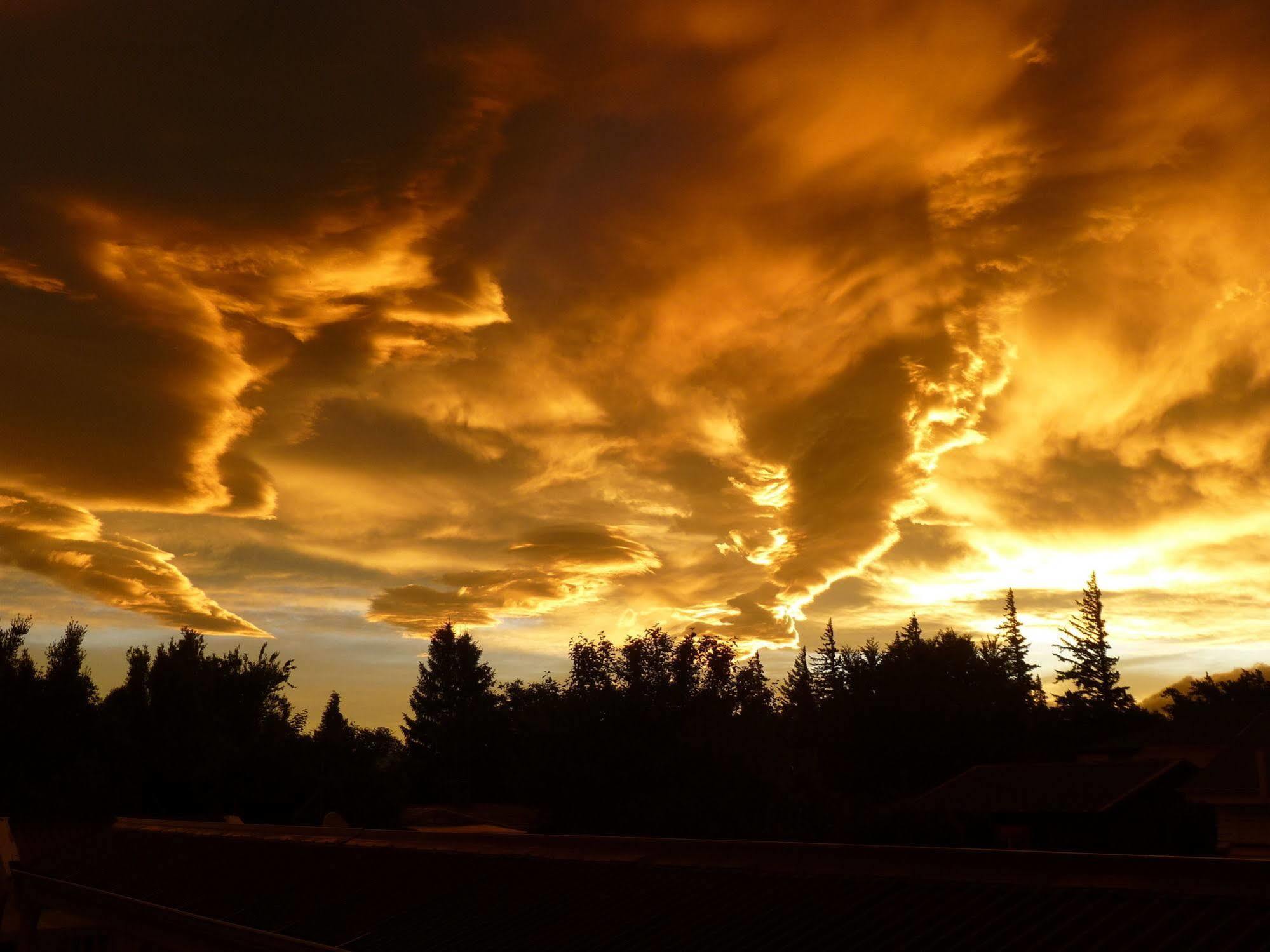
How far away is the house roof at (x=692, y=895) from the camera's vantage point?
23.4 feet

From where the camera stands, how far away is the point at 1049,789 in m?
45.2

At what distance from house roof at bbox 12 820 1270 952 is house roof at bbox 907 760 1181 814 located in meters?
32.2

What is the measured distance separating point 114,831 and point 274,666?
164 feet

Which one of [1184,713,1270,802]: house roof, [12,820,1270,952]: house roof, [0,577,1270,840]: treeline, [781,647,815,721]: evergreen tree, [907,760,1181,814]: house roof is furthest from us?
[781,647,815,721]: evergreen tree

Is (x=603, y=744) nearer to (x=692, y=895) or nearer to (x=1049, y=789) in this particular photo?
(x=1049, y=789)

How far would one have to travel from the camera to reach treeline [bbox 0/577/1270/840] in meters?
55.9

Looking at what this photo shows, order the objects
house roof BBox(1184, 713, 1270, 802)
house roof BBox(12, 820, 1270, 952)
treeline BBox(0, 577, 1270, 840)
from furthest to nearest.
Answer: treeline BBox(0, 577, 1270, 840)
house roof BBox(1184, 713, 1270, 802)
house roof BBox(12, 820, 1270, 952)

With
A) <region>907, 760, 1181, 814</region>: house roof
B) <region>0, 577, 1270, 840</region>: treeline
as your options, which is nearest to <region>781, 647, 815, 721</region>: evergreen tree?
<region>0, 577, 1270, 840</region>: treeline

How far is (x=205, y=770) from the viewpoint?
212 ft

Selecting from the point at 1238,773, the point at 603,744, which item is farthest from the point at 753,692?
the point at 1238,773

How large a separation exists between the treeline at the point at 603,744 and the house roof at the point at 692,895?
28880 millimetres

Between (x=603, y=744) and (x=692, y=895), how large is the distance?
51049mm

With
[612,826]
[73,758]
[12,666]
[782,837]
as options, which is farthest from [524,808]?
[12,666]

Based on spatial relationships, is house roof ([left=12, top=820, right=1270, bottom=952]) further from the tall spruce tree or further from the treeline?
the tall spruce tree
